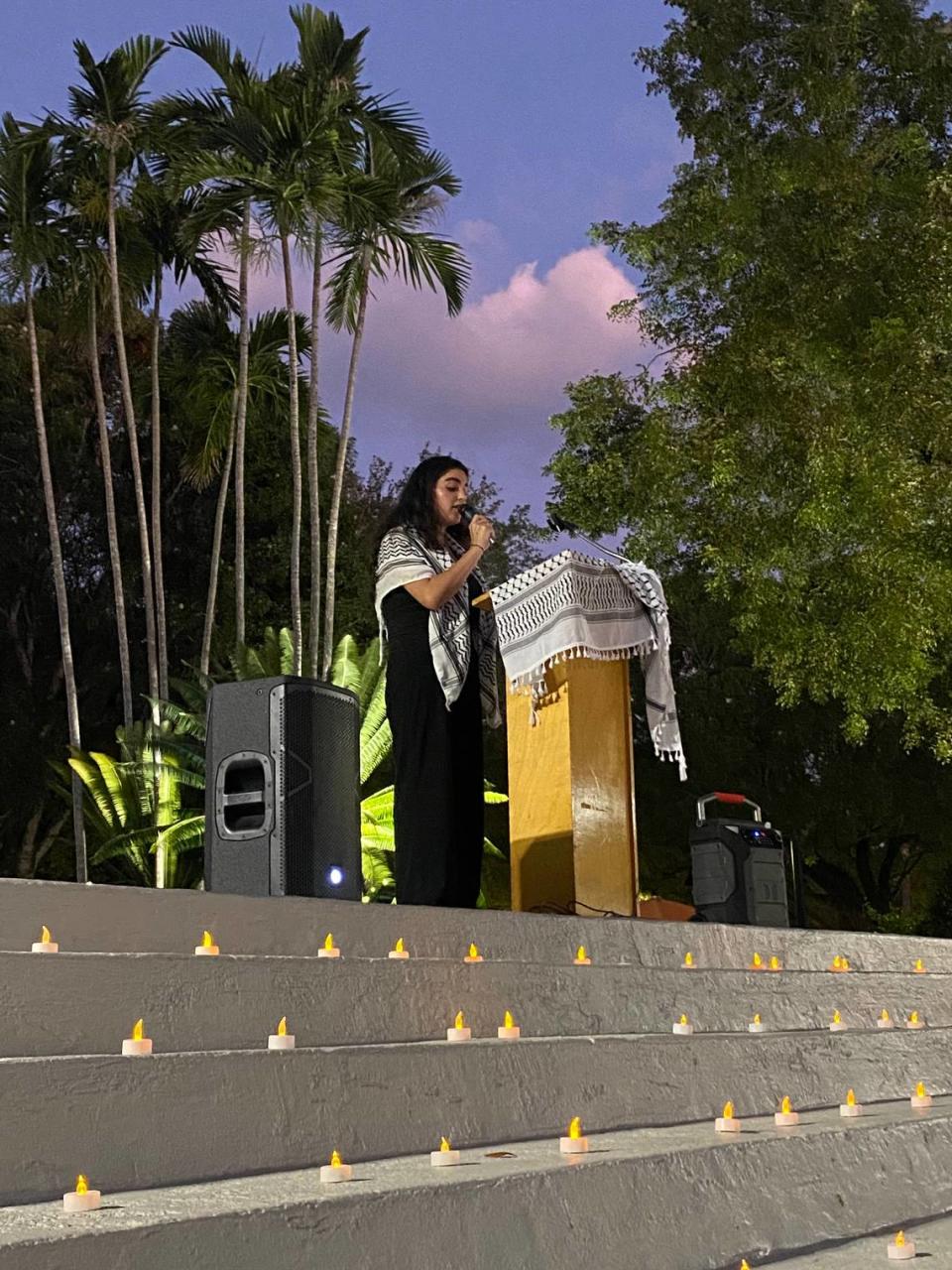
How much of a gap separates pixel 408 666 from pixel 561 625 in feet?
1.73

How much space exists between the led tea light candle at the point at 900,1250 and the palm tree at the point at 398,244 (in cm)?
1190

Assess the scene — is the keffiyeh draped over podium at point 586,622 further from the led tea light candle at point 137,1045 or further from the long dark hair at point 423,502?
the led tea light candle at point 137,1045

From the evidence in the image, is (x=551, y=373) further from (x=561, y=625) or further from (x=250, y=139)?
(x=561, y=625)

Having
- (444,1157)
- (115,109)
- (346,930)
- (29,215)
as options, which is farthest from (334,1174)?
(115,109)

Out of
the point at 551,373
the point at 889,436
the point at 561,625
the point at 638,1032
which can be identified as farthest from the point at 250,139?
the point at 551,373

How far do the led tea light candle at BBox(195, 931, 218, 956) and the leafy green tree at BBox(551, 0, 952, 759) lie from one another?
28.2ft

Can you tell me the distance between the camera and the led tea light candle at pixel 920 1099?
3834 millimetres

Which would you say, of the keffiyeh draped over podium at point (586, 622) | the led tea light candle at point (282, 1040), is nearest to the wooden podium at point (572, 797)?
the keffiyeh draped over podium at point (586, 622)

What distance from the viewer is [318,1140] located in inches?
101

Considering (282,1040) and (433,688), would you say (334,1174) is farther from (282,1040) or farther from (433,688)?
(433,688)

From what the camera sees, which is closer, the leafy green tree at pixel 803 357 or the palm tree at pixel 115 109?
the leafy green tree at pixel 803 357

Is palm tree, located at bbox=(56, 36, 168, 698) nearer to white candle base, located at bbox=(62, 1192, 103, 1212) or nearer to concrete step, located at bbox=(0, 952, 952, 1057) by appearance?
concrete step, located at bbox=(0, 952, 952, 1057)

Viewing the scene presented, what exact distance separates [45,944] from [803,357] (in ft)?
31.9

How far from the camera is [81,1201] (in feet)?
6.81
